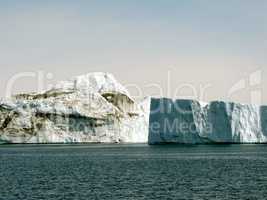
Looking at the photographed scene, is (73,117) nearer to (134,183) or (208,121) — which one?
(208,121)

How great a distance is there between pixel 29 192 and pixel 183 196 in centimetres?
1055

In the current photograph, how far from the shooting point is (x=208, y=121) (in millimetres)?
116000

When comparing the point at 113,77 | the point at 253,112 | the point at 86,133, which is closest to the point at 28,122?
the point at 86,133

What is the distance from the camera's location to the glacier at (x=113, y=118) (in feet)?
381

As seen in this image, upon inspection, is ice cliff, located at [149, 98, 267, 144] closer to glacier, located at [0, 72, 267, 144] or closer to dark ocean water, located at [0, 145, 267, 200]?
glacier, located at [0, 72, 267, 144]

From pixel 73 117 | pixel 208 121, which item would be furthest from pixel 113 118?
pixel 208 121

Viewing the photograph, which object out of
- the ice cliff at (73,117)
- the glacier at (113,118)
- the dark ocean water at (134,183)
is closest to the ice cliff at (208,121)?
the glacier at (113,118)

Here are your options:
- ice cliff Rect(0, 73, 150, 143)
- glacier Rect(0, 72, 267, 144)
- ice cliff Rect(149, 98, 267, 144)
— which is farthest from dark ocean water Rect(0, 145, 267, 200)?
ice cliff Rect(0, 73, 150, 143)

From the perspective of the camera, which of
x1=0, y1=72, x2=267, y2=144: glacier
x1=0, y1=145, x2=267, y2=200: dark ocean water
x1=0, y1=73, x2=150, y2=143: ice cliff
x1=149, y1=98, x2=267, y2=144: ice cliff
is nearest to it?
x1=0, y1=145, x2=267, y2=200: dark ocean water

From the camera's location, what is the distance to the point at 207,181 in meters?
47.4

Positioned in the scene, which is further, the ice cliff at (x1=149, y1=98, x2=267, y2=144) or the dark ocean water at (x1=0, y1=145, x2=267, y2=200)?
the ice cliff at (x1=149, y1=98, x2=267, y2=144)

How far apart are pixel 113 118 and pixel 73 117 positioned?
9115 millimetres

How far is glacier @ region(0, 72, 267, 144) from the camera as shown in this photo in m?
116

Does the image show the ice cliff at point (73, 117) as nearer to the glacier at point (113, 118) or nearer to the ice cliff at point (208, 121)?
the glacier at point (113, 118)
